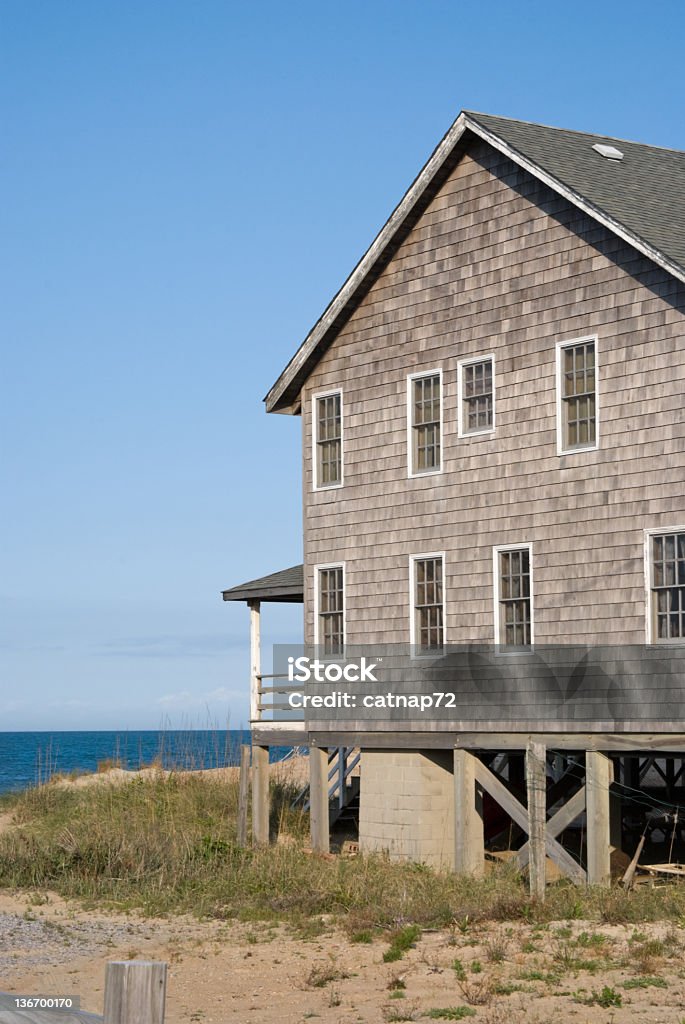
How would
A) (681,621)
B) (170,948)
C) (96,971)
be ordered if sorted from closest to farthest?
(96,971)
(170,948)
(681,621)

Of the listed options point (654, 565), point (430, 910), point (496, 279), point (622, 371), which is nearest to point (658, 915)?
point (430, 910)

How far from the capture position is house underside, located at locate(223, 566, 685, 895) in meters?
21.1

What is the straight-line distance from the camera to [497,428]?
2295 cm

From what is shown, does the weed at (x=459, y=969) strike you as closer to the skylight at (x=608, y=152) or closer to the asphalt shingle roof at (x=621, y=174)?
the asphalt shingle roof at (x=621, y=174)

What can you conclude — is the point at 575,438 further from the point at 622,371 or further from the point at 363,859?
the point at 363,859

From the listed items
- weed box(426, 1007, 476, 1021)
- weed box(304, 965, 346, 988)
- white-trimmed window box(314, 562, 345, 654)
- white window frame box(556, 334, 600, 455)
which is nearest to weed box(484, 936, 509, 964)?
weed box(304, 965, 346, 988)

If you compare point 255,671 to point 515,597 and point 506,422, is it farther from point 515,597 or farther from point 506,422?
point 506,422

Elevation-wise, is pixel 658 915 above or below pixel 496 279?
below

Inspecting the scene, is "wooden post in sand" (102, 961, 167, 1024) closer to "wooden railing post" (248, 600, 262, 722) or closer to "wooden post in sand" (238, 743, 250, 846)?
"wooden railing post" (248, 600, 262, 722)

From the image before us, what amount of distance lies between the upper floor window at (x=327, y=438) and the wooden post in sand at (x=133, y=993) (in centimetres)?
2131

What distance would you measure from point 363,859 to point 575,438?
827 centimetres

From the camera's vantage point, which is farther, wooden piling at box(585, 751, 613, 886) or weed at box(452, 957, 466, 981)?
wooden piling at box(585, 751, 613, 886)

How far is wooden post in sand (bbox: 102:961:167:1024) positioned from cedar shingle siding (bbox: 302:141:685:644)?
16.2 metres

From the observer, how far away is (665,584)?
20234 mm
